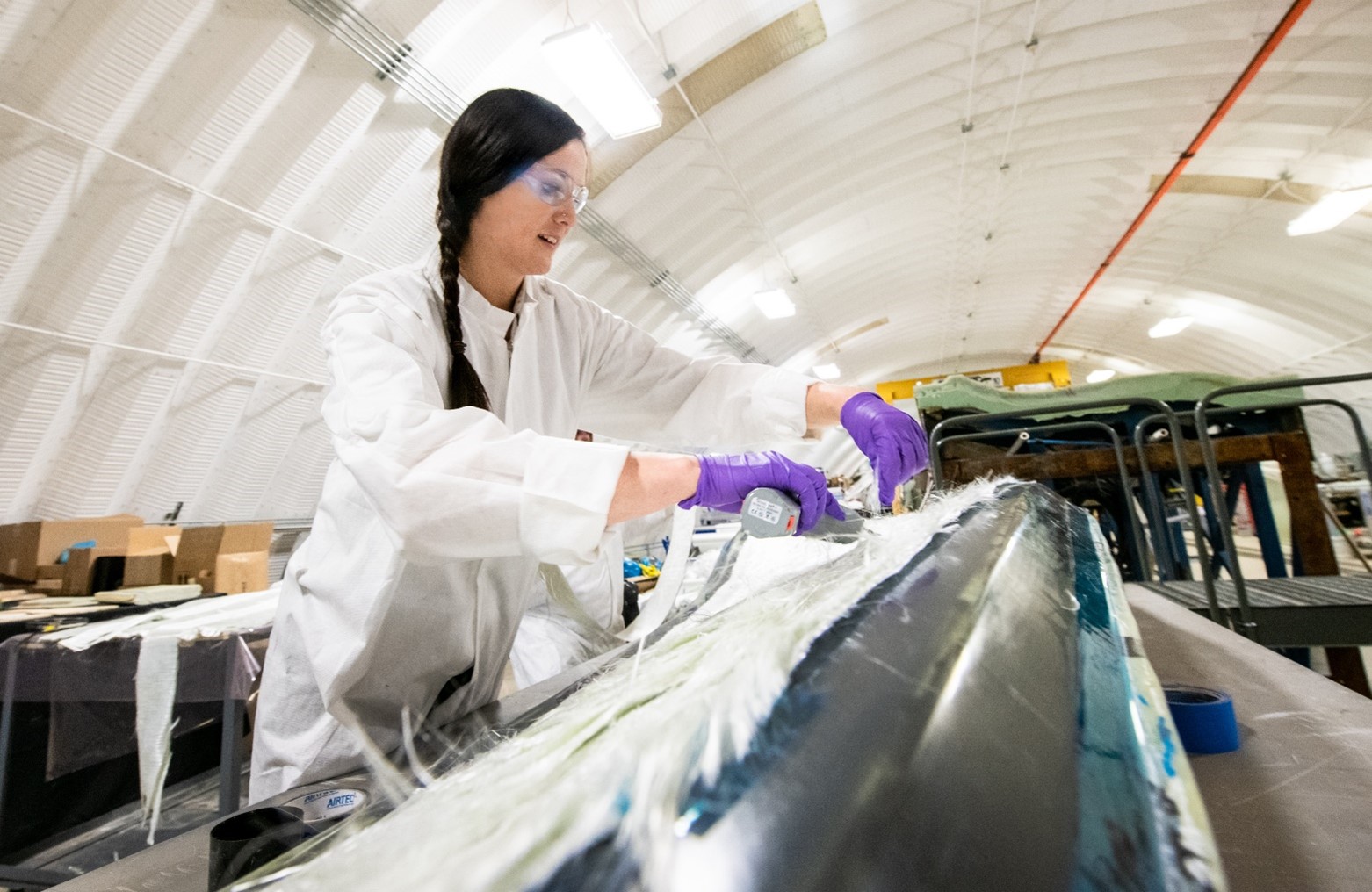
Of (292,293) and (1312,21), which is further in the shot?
(1312,21)

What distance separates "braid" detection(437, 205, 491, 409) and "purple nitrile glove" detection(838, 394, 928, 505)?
0.72 meters

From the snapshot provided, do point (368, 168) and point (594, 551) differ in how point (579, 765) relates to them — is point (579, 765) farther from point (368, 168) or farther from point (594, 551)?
point (368, 168)

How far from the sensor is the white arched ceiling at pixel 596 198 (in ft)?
11.2

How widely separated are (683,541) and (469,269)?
705 millimetres

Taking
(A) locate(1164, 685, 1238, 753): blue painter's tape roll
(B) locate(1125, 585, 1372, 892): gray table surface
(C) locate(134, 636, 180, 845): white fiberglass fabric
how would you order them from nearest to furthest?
(B) locate(1125, 585, 1372, 892): gray table surface < (A) locate(1164, 685, 1238, 753): blue painter's tape roll < (C) locate(134, 636, 180, 845): white fiberglass fabric

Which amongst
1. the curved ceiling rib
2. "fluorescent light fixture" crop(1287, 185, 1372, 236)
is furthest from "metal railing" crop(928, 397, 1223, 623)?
"fluorescent light fixture" crop(1287, 185, 1372, 236)

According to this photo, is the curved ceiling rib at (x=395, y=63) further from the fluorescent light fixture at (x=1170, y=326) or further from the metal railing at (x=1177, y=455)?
the fluorescent light fixture at (x=1170, y=326)

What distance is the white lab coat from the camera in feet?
2.48

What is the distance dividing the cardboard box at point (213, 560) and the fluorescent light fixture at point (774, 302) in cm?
613

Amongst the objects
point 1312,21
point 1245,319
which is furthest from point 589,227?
point 1245,319

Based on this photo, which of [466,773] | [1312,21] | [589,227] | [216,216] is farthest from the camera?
[589,227]

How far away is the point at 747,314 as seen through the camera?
31.1 ft

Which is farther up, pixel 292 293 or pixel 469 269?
pixel 292 293

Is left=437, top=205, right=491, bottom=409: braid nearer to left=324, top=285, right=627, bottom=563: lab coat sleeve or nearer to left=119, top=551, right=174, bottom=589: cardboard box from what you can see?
left=324, top=285, right=627, bottom=563: lab coat sleeve
